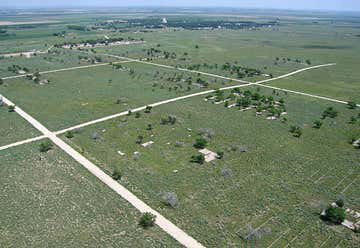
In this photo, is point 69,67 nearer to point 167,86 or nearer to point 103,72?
point 103,72

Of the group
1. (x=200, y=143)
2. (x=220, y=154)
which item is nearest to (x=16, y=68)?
(x=200, y=143)

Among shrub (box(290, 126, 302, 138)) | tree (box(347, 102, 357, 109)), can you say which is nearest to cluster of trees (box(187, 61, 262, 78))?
tree (box(347, 102, 357, 109))

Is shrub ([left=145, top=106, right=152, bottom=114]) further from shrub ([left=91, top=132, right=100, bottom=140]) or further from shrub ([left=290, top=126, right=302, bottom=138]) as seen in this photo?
shrub ([left=290, top=126, right=302, bottom=138])

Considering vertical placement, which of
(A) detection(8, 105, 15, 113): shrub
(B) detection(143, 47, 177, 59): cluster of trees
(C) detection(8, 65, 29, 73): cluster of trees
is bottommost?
(C) detection(8, 65, 29, 73): cluster of trees

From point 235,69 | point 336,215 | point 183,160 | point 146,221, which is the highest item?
point 336,215

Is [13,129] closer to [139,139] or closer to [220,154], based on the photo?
[139,139]

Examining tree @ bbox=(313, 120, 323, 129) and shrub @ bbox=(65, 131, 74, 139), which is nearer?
shrub @ bbox=(65, 131, 74, 139)

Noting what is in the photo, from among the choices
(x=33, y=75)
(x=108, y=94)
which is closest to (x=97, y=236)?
(x=108, y=94)
